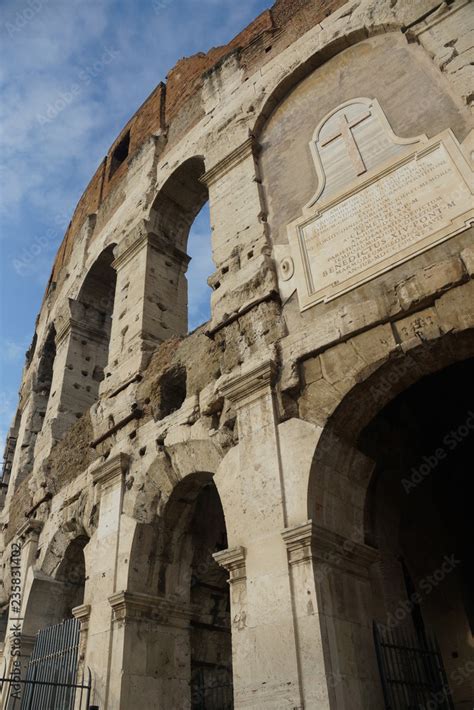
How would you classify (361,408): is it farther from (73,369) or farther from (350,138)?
(73,369)

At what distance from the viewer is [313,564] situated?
4.45 meters

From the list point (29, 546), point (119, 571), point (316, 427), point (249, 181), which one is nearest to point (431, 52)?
point (249, 181)

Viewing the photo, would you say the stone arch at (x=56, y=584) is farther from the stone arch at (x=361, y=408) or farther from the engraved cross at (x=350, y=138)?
the engraved cross at (x=350, y=138)

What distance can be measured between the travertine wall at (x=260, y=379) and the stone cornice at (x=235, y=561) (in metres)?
0.02

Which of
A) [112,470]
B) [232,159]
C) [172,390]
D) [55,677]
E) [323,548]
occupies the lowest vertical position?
[55,677]

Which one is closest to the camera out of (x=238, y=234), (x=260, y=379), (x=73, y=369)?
(x=260, y=379)

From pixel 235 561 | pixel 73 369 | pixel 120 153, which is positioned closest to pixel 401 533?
pixel 235 561

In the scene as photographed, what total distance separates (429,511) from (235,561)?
342 centimetres

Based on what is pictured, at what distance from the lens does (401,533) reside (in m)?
7.16

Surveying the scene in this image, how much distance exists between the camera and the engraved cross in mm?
6363

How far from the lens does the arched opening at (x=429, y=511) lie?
19.6 feet

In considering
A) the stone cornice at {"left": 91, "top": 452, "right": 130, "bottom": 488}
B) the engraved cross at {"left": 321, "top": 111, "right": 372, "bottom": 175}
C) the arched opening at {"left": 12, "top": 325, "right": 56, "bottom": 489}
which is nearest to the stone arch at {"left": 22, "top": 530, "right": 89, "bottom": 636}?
the stone cornice at {"left": 91, "top": 452, "right": 130, "bottom": 488}

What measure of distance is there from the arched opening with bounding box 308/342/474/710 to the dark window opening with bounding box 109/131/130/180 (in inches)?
353

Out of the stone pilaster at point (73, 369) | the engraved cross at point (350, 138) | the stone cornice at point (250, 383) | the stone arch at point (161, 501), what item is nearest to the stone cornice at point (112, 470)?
the stone arch at point (161, 501)
